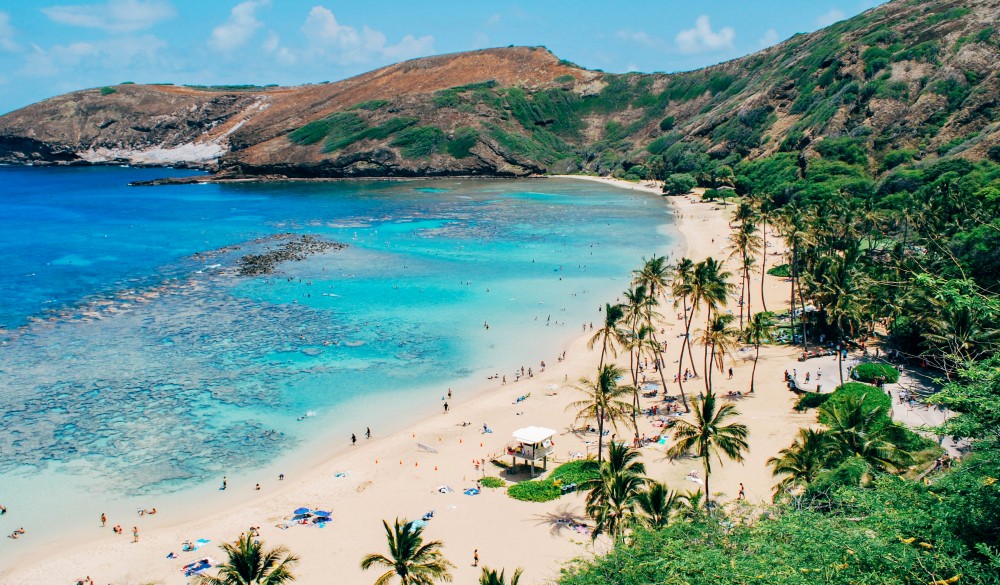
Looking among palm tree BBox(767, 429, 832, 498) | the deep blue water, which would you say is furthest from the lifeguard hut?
palm tree BBox(767, 429, 832, 498)

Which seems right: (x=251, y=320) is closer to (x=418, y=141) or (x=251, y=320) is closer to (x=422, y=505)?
(x=422, y=505)

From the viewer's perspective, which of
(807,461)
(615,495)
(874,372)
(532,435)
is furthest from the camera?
(874,372)

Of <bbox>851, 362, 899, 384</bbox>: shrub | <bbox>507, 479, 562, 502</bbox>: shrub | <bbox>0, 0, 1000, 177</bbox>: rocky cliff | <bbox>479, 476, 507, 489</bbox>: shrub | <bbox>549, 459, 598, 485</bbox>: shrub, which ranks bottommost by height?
<bbox>479, 476, 507, 489</bbox>: shrub

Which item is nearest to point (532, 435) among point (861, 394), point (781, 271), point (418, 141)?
point (861, 394)

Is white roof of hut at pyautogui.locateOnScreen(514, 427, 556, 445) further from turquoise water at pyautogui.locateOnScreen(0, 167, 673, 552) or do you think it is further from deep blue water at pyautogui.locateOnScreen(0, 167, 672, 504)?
deep blue water at pyautogui.locateOnScreen(0, 167, 672, 504)

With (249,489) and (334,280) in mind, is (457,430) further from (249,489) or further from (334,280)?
(334,280)

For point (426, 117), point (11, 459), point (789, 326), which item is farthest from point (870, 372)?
point (426, 117)
